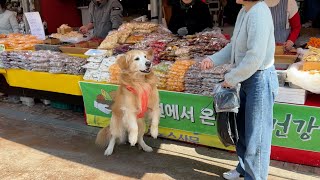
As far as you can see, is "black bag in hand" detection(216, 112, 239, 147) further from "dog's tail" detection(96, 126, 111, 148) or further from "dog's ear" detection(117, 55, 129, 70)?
"dog's tail" detection(96, 126, 111, 148)

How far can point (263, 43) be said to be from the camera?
2398 millimetres

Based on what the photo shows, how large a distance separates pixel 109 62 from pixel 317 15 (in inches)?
161

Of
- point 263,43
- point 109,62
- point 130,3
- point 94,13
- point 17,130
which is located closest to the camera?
point 263,43

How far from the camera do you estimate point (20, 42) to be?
19.6ft

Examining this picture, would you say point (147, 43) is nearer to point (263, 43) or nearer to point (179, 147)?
point (179, 147)

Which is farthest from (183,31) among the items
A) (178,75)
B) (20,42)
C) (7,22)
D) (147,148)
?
(7,22)

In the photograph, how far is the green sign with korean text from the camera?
3320 mm

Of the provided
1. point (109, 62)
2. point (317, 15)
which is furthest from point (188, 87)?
point (317, 15)

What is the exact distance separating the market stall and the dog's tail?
49cm

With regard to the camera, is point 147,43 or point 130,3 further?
point 130,3

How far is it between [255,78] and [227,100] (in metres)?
0.29

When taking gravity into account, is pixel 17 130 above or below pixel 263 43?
below

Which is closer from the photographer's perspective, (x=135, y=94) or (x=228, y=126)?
(x=228, y=126)

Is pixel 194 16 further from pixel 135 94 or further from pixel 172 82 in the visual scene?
pixel 135 94
